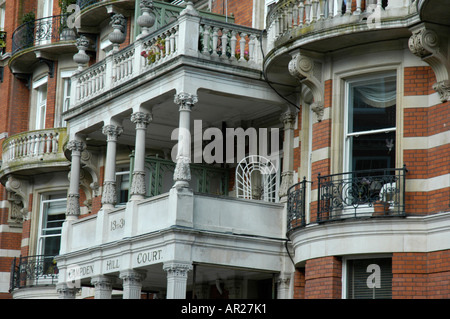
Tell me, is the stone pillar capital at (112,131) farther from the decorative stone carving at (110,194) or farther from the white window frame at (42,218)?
the white window frame at (42,218)

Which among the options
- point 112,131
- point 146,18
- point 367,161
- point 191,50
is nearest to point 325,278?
point 367,161

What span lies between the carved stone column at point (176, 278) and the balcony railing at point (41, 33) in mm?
13267

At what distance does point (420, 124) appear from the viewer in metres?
18.8

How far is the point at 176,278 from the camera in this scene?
2055 cm

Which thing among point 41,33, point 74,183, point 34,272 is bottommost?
point 34,272

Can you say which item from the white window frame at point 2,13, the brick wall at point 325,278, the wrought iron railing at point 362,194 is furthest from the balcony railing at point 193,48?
the white window frame at point 2,13

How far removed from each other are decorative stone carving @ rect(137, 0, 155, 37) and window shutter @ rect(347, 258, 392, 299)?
750 cm

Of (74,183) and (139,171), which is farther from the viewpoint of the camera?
(74,183)

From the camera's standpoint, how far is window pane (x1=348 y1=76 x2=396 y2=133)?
19.5 m

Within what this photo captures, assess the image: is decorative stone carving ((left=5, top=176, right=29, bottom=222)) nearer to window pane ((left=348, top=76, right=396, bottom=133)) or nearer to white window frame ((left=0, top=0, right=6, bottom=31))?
white window frame ((left=0, top=0, right=6, bottom=31))

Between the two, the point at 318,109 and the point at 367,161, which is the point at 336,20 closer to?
the point at 318,109

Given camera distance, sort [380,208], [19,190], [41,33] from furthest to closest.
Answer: [41,33] → [19,190] → [380,208]

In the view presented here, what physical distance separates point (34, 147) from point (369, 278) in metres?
14.6
